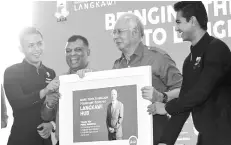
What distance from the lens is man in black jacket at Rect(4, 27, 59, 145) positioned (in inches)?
123

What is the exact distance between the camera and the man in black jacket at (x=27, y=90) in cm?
313

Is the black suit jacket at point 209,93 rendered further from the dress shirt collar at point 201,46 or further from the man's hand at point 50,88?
the man's hand at point 50,88

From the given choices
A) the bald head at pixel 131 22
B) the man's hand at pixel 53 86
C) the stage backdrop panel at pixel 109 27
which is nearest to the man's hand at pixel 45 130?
the man's hand at pixel 53 86

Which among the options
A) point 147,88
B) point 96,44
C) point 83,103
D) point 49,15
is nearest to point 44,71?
point 83,103

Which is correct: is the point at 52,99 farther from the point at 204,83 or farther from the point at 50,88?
the point at 204,83

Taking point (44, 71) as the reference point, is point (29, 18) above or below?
above

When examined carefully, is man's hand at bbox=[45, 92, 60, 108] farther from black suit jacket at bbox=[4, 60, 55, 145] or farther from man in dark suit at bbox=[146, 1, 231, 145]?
man in dark suit at bbox=[146, 1, 231, 145]

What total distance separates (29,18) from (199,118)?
4.03 meters

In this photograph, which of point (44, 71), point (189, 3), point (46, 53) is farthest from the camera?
point (46, 53)

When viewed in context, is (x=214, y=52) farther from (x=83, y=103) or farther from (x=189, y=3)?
(x=83, y=103)

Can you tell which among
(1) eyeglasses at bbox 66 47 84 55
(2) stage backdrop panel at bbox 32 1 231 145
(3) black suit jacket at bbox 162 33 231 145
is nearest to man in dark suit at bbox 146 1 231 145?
(3) black suit jacket at bbox 162 33 231 145

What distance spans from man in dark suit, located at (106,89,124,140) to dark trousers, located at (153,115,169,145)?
249mm

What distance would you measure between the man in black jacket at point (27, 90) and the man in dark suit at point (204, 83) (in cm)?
109

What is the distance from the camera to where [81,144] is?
280 cm
